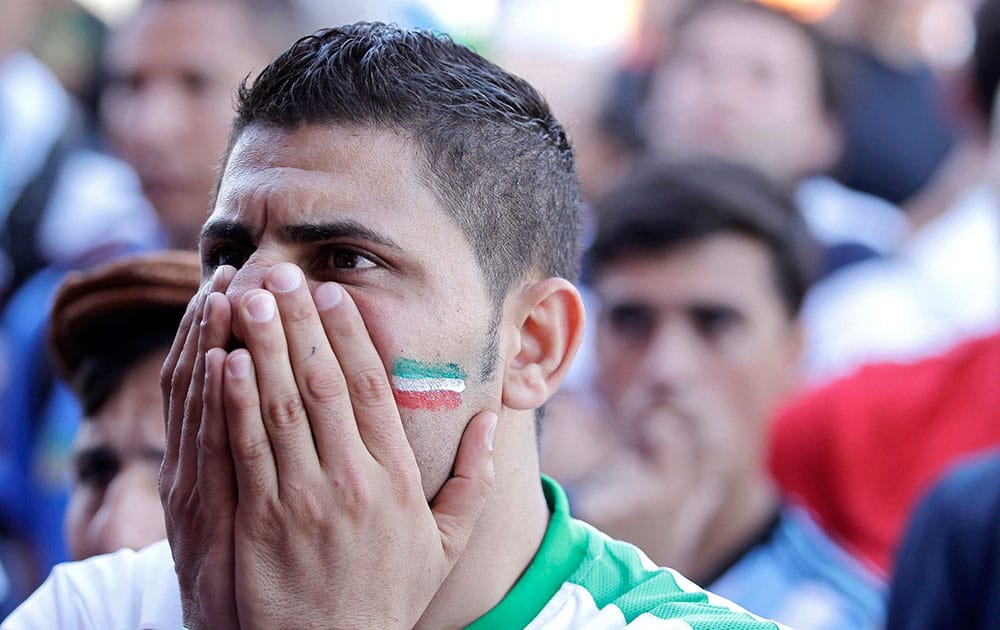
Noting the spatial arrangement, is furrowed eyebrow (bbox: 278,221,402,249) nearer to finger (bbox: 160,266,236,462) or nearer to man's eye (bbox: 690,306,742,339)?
finger (bbox: 160,266,236,462)

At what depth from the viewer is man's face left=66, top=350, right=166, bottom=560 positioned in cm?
293

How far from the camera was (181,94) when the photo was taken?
517 centimetres

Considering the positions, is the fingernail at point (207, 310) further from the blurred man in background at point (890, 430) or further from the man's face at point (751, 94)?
the man's face at point (751, 94)

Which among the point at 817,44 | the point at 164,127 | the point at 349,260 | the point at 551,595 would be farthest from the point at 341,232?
the point at 817,44

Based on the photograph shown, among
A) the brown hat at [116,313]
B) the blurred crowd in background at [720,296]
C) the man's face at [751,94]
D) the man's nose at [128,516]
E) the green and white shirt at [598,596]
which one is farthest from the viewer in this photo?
the man's face at [751,94]

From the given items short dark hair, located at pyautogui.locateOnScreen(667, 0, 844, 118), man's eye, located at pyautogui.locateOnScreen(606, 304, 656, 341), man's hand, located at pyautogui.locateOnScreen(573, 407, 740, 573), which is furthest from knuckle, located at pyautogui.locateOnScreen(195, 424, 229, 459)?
short dark hair, located at pyautogui.locateOnScreen(667, 0, 844, 118)

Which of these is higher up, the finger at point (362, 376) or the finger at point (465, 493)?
the finger at point (362, 376)

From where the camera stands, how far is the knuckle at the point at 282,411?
2062 millimetres

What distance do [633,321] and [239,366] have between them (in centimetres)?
256

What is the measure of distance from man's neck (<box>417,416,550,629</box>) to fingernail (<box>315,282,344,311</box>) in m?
0.46

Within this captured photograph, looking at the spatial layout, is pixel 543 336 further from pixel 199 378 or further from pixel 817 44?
pixel 817 44

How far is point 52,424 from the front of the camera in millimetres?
4441

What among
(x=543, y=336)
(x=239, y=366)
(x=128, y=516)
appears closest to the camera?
(x=239, y=366)

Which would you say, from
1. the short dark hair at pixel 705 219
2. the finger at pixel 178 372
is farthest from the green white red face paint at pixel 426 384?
the short dark hair at pixel 705 219
